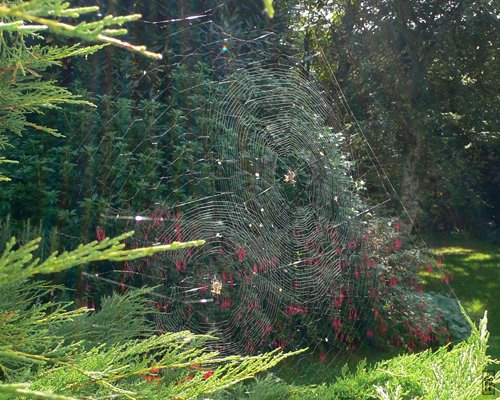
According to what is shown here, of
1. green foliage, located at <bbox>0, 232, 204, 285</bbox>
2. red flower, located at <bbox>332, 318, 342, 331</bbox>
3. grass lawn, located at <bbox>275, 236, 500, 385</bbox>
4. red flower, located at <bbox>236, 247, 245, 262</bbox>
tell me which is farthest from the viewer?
red flower, located at <bbox>332, 318, 342, 331</bbox>

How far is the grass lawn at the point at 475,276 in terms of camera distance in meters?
7.95

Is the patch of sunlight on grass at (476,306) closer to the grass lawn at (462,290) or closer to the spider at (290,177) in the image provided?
the grass lawn at (462,290)

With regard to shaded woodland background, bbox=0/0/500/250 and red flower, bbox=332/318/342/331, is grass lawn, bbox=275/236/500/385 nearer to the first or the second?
red flower, bbox=332/318/342/331

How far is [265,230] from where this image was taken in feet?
17.3

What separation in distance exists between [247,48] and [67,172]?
199cm

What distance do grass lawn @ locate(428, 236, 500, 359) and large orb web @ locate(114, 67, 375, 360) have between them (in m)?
1.87

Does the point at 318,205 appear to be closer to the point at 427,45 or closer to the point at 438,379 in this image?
the point at 438,379

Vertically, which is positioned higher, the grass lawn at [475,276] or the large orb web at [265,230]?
the large orb web at [265,230]

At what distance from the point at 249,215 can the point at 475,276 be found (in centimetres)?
631

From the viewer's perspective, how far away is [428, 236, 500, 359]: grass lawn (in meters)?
7.95

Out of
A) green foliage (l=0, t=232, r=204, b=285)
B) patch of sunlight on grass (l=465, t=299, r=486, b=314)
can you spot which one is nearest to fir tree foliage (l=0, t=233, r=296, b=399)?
green foliage (l=0, t=232, r=204, b=285)

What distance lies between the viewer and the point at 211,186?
5.14 meters

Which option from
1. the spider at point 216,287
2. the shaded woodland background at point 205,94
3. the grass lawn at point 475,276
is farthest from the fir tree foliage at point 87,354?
the grass lawn at point 475,276

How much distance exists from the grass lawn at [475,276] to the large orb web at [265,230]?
6.13 feet
